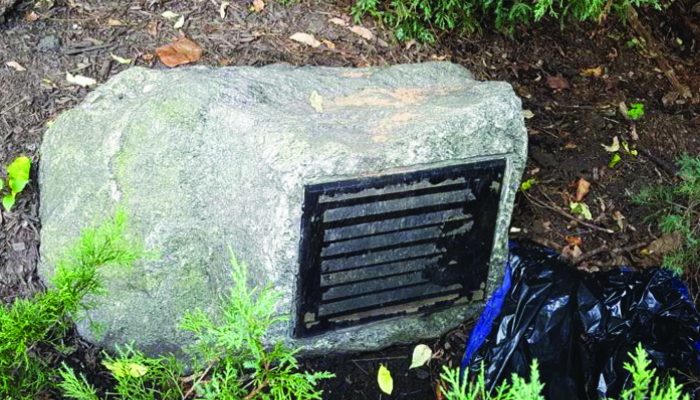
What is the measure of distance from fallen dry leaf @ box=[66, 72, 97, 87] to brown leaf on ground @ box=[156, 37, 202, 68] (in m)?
0.38

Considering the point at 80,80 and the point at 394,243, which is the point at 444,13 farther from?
the point at 80,80

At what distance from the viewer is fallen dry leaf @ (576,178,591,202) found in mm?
4062

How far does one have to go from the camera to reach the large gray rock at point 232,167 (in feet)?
9.41

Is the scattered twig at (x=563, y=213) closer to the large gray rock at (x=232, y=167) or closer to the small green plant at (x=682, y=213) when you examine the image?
the small green plant at (x=682, y=213)

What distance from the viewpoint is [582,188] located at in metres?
4.09

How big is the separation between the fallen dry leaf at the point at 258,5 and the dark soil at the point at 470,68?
41 millimetres

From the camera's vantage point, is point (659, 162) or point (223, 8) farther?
point (223, 8)

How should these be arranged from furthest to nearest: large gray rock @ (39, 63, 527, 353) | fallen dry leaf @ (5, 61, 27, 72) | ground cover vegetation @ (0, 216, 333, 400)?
fallen dry leaf @ (5, 61, 27, 72)
large gray rock @ (39, 63, 527, 353)
ground cover vegetation @ (0, 216, 333, 400)

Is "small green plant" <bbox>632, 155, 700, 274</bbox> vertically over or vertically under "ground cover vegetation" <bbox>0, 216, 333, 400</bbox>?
under

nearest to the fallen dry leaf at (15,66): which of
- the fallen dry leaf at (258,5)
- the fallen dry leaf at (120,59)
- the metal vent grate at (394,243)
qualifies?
the fallen dry leaf at (120,59)

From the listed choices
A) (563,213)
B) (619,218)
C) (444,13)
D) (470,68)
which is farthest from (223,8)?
(619,218)

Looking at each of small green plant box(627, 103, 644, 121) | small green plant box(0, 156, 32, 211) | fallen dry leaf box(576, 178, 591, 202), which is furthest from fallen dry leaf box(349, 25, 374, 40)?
small green plant box(0, 156, 32, 211)

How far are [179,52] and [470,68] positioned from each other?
1708mm

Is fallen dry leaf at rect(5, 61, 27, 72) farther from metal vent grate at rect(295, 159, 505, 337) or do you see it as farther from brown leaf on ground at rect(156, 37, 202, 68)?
metal vent grate at rect(295, 159, 505, 337)
